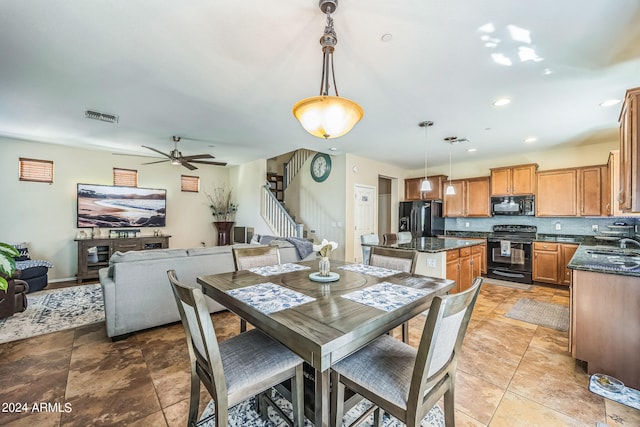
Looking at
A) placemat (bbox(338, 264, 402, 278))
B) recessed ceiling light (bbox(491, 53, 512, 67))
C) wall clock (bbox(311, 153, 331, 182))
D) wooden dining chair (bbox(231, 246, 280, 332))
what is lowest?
placemat (bbox(338, 264, 402, 278))

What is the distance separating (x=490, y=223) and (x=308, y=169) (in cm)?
447

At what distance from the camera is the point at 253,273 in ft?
6.91

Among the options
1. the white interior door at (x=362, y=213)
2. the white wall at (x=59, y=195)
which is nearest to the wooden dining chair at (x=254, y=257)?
the white interior door at (x=362, y=213)

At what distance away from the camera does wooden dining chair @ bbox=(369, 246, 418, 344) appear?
7.39 ft

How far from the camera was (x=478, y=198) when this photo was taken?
19.5 ft

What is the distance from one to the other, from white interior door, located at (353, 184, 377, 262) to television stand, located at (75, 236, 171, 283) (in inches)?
177

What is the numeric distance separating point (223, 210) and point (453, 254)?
5967mm

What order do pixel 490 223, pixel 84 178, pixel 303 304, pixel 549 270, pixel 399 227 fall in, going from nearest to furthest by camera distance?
pixel 303 304, pixel 549 270, pixel 84 178, pixel 490 223, pixel 399 227

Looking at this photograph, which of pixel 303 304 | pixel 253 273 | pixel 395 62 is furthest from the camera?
pixel 395 62

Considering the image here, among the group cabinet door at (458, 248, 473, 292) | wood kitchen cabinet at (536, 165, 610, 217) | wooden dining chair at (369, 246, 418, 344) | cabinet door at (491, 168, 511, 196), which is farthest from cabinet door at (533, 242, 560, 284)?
wooden dining chair at (369, 246, 418, 344)

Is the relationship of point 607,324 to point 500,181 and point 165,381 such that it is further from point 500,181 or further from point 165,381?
point 500,181

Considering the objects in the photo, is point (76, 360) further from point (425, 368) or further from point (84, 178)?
point (84, 178)

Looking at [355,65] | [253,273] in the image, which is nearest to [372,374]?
[253,273]

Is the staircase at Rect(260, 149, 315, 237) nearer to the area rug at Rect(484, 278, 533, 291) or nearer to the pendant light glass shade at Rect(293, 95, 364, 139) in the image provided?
the area rug at Rect(484, 278, 533, 291)
